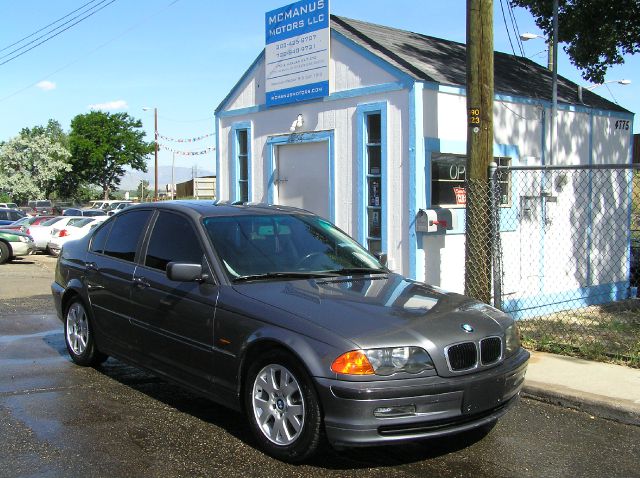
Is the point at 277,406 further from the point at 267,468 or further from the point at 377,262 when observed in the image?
the point at 377,262

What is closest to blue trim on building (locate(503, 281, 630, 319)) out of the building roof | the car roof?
the building roof

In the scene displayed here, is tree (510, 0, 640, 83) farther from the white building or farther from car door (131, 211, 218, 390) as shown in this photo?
car door (131, 211, 218, 390)

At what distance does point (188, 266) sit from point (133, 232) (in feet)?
4.77

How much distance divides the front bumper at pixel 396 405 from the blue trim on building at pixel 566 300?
5319 mm

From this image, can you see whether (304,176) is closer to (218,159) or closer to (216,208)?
(218,159)

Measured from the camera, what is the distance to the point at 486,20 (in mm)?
7398

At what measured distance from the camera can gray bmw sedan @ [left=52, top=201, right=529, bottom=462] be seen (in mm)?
3793

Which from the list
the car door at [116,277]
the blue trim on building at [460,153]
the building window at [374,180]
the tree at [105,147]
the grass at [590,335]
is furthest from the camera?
the tree at [105,147]

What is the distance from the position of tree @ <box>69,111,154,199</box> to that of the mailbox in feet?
Answer: 219

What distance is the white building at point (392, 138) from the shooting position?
904cm

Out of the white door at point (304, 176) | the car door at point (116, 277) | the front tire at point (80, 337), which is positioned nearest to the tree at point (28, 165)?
the white door at point (304, 176)

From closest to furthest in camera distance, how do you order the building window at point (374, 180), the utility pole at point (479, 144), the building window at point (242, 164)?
the utility pole at point (479, 144)
the building window at point (374, 180)
the building window at point (242, 164)

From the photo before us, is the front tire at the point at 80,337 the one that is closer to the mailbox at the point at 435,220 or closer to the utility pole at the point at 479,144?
the utility pole at the point at 479,144

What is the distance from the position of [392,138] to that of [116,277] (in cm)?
475
